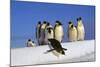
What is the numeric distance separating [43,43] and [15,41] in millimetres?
308

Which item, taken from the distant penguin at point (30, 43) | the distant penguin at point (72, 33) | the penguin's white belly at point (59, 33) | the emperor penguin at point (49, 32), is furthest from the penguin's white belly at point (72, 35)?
the distant penguin at point (30, 43)

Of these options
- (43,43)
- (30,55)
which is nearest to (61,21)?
(43,43)

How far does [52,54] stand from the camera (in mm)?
2459

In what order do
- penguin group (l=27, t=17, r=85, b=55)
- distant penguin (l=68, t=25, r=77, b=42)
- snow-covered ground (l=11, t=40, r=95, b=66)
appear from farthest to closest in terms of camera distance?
1. distant penguin (l=68, t=25, r=77, b=42)
2. penguin group (l=27, t=17, r=85, b=55)
3. snow-covered ground (l=11, t=40, r=95, b=66)

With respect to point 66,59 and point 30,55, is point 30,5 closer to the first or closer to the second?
point 30,55

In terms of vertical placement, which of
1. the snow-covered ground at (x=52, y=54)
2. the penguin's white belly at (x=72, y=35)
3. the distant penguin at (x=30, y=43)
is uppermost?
the penguin's white belly at (x=72, y=35)

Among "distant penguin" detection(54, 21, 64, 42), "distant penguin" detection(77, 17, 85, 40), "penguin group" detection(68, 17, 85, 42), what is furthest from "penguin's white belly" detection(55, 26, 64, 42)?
"distant penguin" detection(77, 17, 85, 40)

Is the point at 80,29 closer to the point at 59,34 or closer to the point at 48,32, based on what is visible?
the point at 59,34

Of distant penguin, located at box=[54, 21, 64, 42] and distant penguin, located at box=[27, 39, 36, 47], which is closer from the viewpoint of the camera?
distant penguin, located at box=[27, 39, 36, 47]

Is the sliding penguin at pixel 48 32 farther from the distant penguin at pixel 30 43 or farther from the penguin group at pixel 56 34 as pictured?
the distant penguin at pixel 30 43

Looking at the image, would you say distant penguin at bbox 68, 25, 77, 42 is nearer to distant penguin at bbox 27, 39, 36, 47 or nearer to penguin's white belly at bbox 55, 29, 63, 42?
penguin's white belly at bbox 55, 29, 63, 42

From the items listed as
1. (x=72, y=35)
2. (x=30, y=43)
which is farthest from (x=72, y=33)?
(x=30, y=43)

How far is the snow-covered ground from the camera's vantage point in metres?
2.29

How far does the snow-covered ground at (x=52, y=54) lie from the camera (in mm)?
2293
